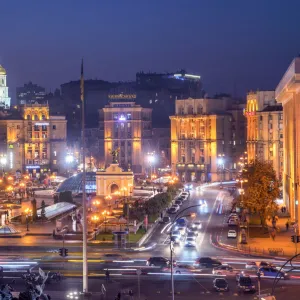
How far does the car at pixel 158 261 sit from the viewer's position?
40041 mm

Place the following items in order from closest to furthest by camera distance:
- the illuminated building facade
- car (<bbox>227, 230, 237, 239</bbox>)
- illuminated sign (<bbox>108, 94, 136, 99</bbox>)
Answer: car (<bbox>227, 230, 237, 239</bbox>) < the illuminated building facade < illuminated sign (<bbox>108, 94, 136, 99</bbox>)

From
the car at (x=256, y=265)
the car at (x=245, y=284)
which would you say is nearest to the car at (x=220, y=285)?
the car at (x=245, y=284)

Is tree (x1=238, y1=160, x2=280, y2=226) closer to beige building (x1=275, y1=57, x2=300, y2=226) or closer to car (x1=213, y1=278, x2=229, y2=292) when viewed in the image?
beige building (x1=275, y1=57, x2=300, y2=226)

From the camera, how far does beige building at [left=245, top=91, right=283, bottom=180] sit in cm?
8881

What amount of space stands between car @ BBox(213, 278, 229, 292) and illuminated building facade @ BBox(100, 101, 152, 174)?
262 feet

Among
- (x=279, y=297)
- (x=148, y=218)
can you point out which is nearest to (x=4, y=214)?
(x=148, y=218)

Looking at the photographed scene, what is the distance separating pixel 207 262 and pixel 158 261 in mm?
2517

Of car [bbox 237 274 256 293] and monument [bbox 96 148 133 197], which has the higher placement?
monument [bbox 96 148 133 197]

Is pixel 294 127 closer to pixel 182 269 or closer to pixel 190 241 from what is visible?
pixel 190 241

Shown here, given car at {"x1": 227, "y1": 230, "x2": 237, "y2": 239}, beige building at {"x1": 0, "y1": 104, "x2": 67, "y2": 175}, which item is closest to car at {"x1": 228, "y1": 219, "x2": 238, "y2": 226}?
car at {"x1": 227, "y1": 230, "x2": 237, "y2": 239}

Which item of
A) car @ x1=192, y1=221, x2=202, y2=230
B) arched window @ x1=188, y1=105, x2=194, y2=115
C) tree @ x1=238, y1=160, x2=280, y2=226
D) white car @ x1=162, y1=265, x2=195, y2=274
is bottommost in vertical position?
white car @ x1=162, y1=265, x2=195, y2=274

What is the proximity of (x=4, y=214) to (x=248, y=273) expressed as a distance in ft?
110

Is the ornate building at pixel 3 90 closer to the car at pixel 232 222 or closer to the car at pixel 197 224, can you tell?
the car at pixel 197 224

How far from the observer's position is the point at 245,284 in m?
33.8
